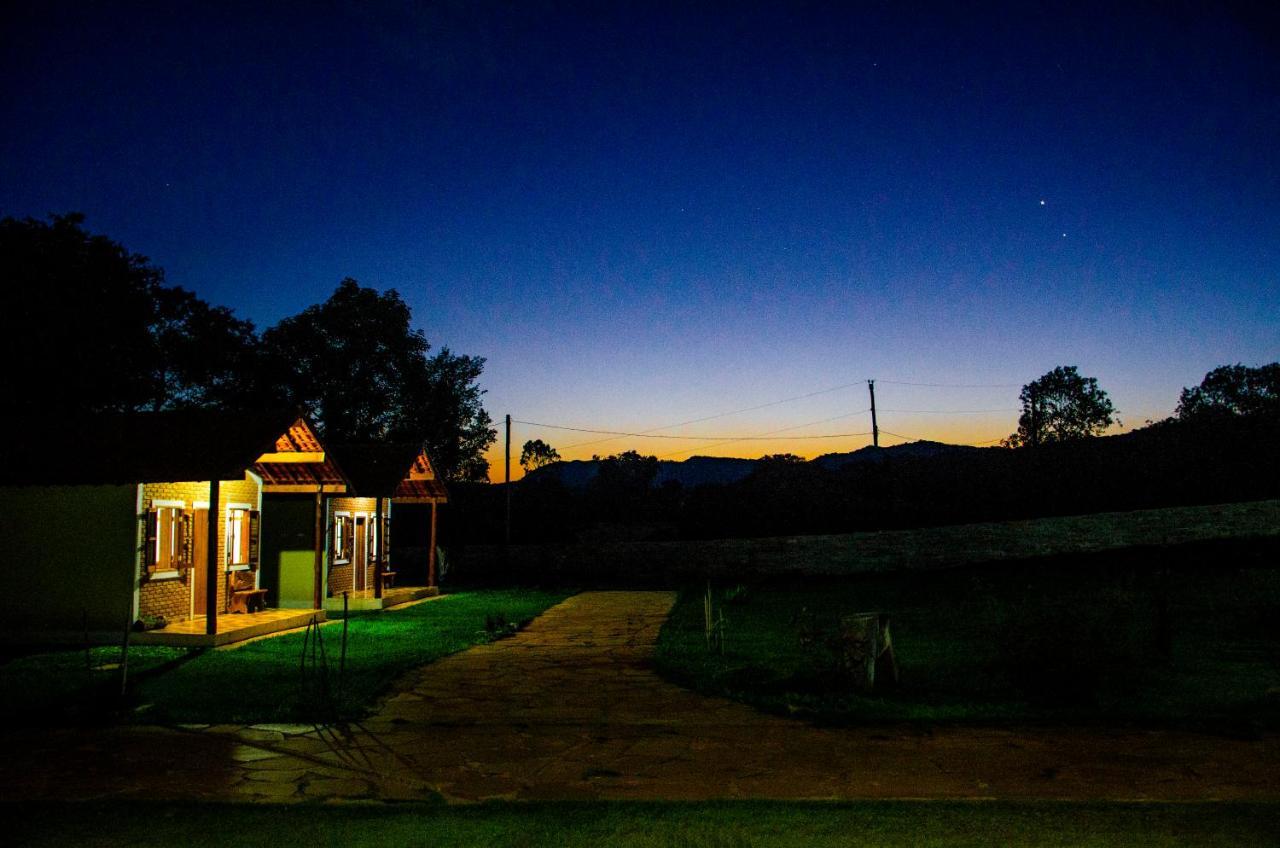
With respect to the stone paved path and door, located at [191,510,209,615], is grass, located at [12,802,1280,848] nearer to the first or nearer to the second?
the stone paved path

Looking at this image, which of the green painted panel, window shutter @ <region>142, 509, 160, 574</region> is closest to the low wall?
the green painted panel

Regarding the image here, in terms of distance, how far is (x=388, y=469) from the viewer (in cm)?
2270

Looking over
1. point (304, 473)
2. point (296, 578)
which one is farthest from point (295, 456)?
point (296, 578)

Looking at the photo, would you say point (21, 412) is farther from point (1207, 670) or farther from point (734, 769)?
point (1207, 670)

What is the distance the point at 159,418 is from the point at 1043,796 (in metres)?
15.6

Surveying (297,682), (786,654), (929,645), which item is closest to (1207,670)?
(929,645)

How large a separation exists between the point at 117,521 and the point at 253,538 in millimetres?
4046

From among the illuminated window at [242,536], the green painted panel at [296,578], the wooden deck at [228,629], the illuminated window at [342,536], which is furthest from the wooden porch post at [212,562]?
the illuminated window at [342,536]

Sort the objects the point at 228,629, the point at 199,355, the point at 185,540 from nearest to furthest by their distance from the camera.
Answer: the point at 228,629
the point at 185,540
the point at 199,355

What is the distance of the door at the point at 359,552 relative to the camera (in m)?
23.1

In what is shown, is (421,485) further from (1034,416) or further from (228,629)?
(1034,416)

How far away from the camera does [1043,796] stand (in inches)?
225

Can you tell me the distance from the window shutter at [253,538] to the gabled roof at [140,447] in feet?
8.80

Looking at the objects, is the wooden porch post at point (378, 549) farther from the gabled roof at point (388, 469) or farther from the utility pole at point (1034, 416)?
the utility pole at point (1034, 416)
